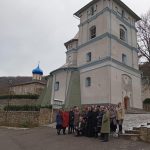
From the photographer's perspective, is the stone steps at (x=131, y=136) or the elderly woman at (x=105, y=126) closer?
the stone steps at (x=131, y=136)

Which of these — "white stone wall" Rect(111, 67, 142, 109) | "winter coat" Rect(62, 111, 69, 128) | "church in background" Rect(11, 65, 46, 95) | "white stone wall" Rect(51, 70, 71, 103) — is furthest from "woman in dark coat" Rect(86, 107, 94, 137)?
"church in background" Rect(11, 65, 46, 95)

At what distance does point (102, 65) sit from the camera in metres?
25.1

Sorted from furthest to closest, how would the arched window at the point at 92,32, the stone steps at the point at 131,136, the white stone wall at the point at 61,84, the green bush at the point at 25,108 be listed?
the arched window at the point at 92,32
the white stone wall at the point at 61,84
the green bush at the point at 25,108
the stone steps at the point at 131,136

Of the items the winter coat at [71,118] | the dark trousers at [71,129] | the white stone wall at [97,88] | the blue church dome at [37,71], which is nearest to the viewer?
the winter coat at [71,118]

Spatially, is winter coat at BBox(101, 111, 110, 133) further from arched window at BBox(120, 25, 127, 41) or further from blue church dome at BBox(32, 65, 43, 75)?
blue church dome at BBox(32, 65, 43, 75)

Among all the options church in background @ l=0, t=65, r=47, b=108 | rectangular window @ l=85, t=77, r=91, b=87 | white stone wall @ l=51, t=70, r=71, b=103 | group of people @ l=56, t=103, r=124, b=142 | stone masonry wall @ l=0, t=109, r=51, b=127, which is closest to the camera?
group of people @ l=56, t=103, r=124, b=142

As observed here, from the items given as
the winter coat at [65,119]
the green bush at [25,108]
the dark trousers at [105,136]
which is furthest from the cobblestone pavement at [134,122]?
the green bush at [25,108]

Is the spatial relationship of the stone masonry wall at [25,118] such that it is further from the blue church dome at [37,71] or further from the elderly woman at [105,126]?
the blue church dome at [37,71]

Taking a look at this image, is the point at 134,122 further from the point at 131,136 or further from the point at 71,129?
the point at 131,136

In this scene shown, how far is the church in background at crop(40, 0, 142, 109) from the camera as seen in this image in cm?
2491

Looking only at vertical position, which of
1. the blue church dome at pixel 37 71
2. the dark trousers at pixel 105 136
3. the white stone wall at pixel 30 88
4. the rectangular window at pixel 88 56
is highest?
the blue church dome at pixel 37 71

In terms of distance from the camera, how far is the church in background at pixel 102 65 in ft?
81.7

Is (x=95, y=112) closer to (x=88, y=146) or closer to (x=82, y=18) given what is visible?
(x=88, y=146)

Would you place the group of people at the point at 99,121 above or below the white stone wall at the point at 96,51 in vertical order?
below
